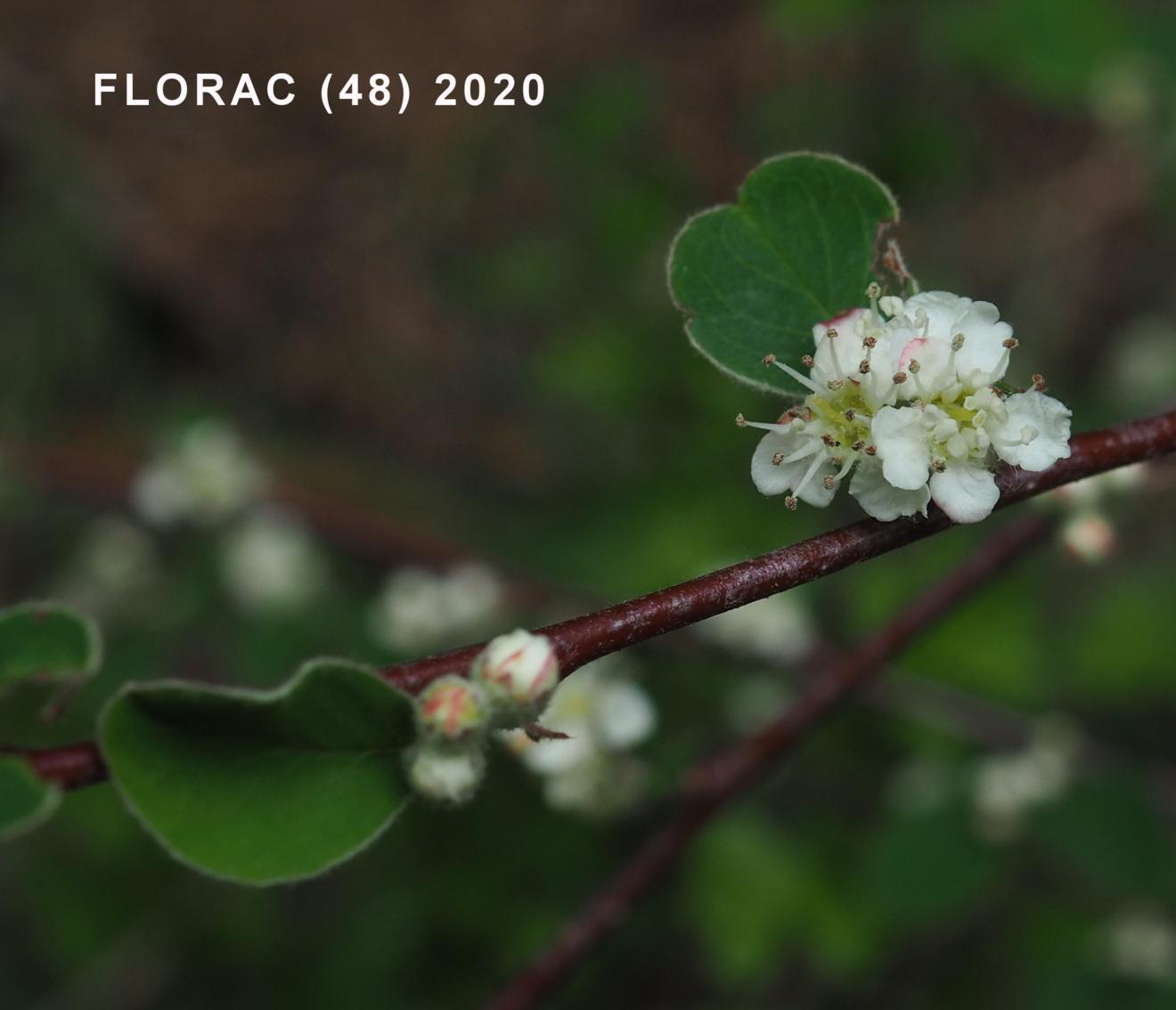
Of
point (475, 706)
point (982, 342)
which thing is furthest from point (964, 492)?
point (475, 706)

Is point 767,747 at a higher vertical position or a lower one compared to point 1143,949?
higher

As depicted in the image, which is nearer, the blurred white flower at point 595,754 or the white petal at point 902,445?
the white petal at point 902,445

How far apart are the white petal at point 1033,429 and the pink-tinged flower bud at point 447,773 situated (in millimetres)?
465

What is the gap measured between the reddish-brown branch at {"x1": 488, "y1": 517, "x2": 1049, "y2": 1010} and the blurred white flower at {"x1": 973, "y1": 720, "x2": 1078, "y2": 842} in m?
0.91

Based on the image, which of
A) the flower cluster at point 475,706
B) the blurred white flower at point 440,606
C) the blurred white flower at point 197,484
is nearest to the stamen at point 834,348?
the flower cluster at point 475,706

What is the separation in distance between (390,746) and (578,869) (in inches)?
80.0

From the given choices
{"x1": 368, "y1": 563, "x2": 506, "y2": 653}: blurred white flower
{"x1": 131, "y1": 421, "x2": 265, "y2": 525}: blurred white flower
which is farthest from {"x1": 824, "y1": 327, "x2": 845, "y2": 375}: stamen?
{"x1": 131, "y1": 421, "x2": 265, "y2": 525}: blurred white flower

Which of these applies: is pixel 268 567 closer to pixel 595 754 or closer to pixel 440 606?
pixel 440 606

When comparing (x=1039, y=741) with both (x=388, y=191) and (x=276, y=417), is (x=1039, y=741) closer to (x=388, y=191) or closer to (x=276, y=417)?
(x=276, y=417)

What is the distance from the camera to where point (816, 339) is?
3.69ft

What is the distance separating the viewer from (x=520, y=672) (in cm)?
90

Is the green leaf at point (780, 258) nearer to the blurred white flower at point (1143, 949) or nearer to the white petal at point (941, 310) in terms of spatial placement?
the white petal at point (941, 310)

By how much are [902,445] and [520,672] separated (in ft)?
1.12

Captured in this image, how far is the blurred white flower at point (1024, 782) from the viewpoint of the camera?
7.49ft
